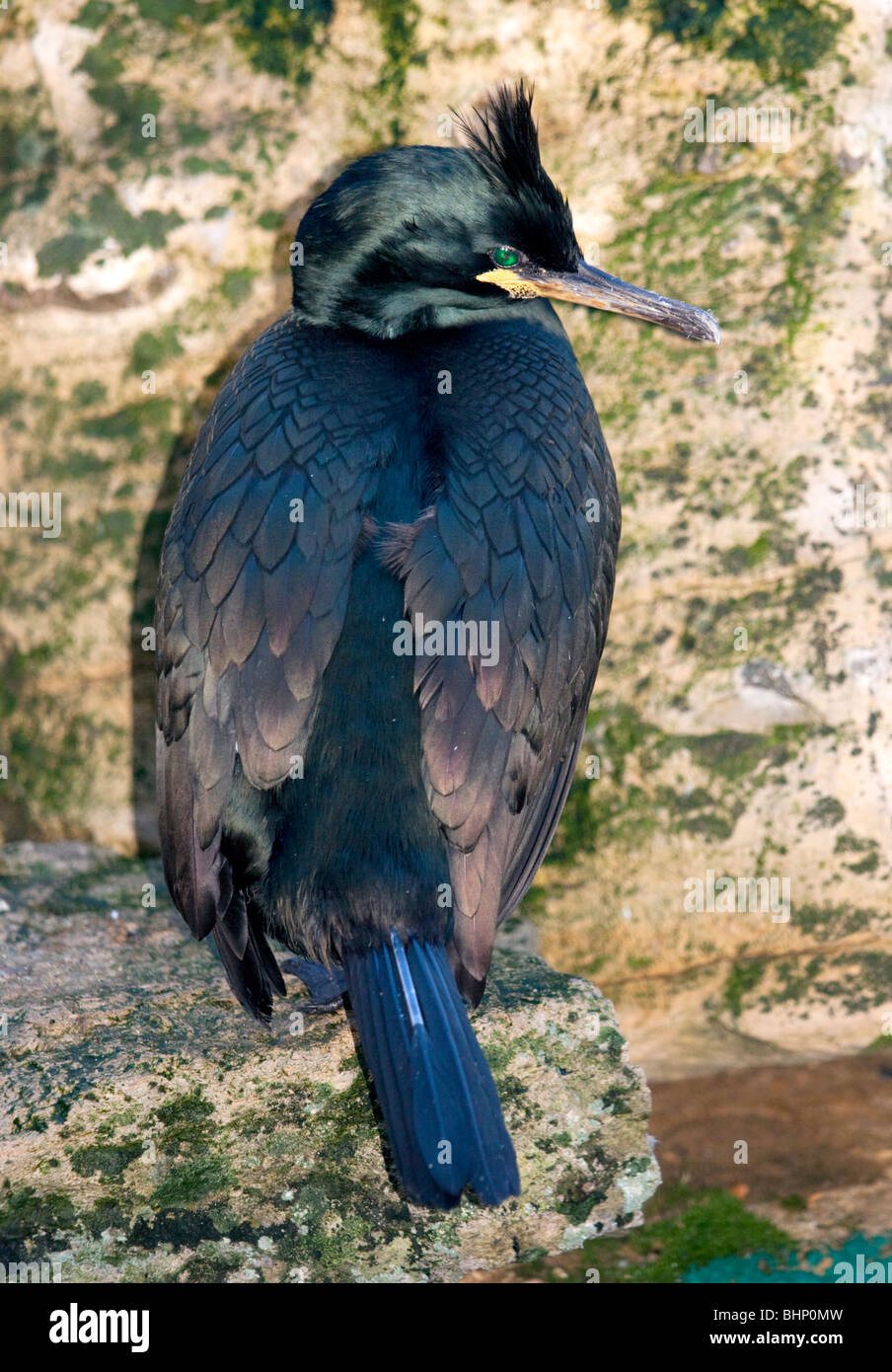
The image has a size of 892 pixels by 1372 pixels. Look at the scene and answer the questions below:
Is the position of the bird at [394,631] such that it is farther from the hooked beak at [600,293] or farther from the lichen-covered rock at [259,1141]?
the lichen-covered rock at [259,1141]

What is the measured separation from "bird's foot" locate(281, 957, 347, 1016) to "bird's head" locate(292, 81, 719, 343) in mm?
1336

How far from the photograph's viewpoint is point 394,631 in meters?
2.43

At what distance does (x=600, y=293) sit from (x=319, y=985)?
→ 1.55 meters

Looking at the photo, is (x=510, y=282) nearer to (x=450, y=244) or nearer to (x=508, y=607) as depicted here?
(x=450, y=244)

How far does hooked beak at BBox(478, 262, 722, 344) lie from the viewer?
278 cm

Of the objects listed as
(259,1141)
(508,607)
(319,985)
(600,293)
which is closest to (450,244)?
(600,293)

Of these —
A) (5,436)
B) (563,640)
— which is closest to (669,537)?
(563,640)

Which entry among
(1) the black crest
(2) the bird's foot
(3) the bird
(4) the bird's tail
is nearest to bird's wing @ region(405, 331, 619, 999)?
(3) the bird

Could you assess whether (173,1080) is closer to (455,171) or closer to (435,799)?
(435,799)

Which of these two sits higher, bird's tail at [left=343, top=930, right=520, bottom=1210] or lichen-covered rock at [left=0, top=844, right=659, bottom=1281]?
bird's tail at [left=343, top=930, right=520, bottom=1210]

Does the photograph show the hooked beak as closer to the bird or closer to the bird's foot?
the bird

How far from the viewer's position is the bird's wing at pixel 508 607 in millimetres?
2375

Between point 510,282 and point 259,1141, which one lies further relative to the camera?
point 510,282

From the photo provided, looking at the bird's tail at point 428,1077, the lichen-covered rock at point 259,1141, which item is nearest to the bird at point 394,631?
the bird's tail at point 428,1077
